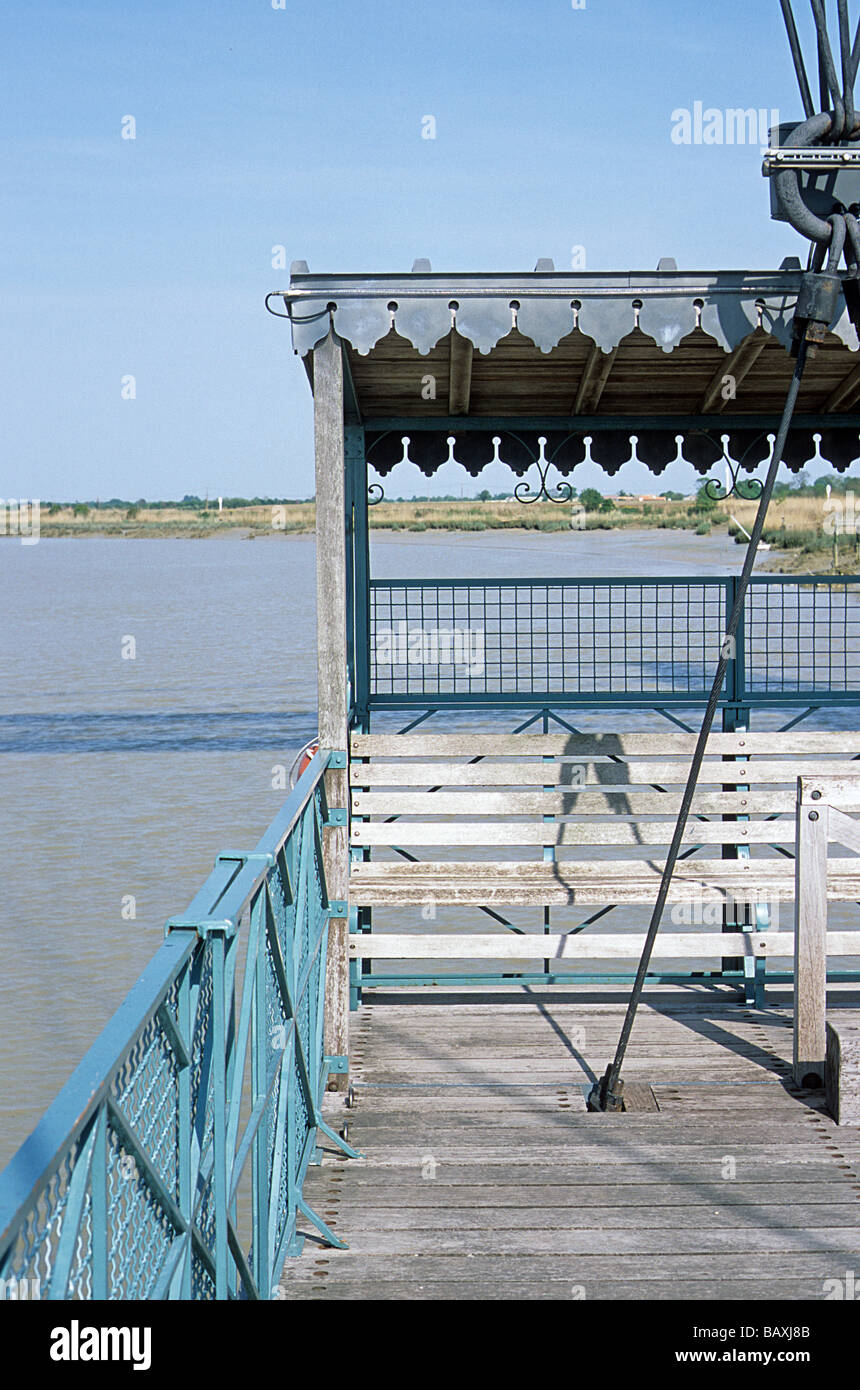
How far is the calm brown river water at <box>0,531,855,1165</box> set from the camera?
369 inches

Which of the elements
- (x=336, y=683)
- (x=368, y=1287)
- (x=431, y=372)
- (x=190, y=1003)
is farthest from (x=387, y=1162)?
(x=431, y=372)

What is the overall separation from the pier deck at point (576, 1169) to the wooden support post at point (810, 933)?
0.14m

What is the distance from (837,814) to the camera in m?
4.88

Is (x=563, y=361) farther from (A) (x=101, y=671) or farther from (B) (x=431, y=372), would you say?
(A) (x=101, y=671)

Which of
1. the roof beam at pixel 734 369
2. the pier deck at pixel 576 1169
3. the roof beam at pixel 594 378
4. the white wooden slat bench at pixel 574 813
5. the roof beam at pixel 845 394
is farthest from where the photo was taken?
the roof beam at pixel 845 394

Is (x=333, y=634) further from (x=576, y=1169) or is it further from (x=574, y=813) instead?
(x=576, y=1169)

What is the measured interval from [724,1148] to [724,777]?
1937 mm

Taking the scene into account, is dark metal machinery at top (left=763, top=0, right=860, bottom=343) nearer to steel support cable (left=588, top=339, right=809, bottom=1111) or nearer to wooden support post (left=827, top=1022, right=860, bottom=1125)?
steel support cable (left=588, top=339, right=809, bottom=1111)

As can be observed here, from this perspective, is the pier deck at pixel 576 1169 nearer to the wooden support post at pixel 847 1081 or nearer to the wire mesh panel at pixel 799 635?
the wooden support post at pixel 847 1081

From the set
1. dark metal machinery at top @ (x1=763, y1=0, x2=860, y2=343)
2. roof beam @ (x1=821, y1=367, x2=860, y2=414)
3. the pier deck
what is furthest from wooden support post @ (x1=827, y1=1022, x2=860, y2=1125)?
roof beam @ (x1=821, y1=367, x2=860, y2=414)

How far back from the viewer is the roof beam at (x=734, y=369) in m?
5.75

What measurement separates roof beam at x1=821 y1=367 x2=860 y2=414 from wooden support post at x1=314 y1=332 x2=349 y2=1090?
2697 mm

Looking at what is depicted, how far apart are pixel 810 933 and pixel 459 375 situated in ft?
9.34

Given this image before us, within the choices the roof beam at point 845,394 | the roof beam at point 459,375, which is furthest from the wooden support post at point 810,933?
the roof beam at point 845,394
